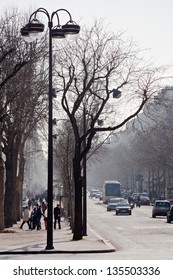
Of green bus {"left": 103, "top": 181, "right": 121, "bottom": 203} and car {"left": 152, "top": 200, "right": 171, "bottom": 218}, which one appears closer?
car {"left": 152, "top": 200, "right": 171, "bottom": 218}

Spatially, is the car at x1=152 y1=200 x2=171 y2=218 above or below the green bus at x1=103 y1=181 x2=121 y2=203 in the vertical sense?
below

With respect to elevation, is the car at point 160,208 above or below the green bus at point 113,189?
below

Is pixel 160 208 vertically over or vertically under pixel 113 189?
under

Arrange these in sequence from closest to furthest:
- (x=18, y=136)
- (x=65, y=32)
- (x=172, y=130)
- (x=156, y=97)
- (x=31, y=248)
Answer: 1. (x=65, y=32)
2. (x=31, y=248)
3. (x=156, y=97)
4. (x=18, y=136)
5. (x=172, y=130)

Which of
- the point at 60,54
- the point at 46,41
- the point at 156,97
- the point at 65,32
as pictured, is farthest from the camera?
the point at 46,41

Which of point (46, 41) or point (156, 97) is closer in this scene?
point (156, 97)

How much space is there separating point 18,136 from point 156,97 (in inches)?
809

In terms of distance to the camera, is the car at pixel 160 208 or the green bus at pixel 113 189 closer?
the car at pixel 160 208

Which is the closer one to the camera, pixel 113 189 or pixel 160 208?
pixel 160 208

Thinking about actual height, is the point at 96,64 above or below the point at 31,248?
above
